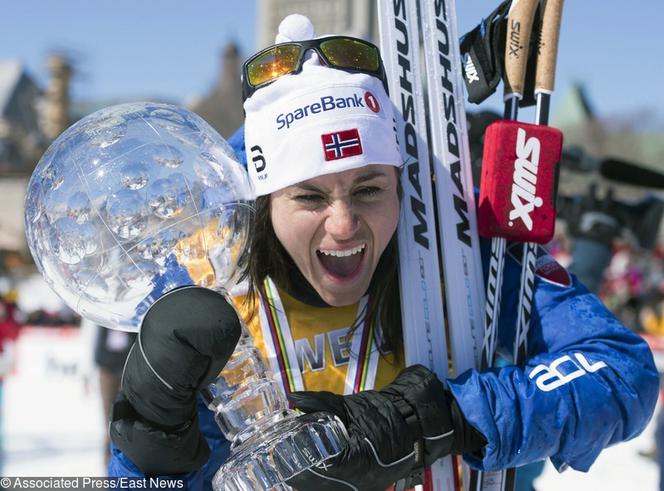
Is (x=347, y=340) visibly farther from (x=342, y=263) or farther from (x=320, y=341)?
(x=342, y=263)

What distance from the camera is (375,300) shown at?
1.68 meters

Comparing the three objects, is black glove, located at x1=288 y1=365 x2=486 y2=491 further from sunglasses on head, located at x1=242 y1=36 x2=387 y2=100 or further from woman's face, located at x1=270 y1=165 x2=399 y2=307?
sunglasses on head, located at x1=242 y1=36 x2=387 y2=100

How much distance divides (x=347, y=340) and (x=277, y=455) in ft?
1.62

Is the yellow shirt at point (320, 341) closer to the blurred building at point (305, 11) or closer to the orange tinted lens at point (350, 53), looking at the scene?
the orange tinted lens at point (350, 53)

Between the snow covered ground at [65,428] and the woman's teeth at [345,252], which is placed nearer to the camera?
the woman's teeth at [345,252]

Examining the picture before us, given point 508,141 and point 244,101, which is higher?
point 244,101

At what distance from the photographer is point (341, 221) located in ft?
4.75

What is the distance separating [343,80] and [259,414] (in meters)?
0.71

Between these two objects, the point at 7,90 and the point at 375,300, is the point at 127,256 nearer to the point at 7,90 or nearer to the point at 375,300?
the point at 375,300

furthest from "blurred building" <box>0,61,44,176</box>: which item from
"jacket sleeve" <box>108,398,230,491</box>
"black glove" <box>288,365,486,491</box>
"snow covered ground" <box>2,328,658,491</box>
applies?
"black glove" <box>288,365,486,491</box>

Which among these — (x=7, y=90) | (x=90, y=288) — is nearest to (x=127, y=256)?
(x=90, y=288)

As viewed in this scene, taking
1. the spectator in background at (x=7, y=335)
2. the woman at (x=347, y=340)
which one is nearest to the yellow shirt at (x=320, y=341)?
the woman at (x=347, y=340)

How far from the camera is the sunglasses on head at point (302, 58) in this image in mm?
1534

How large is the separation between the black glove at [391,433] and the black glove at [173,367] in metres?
0.21
